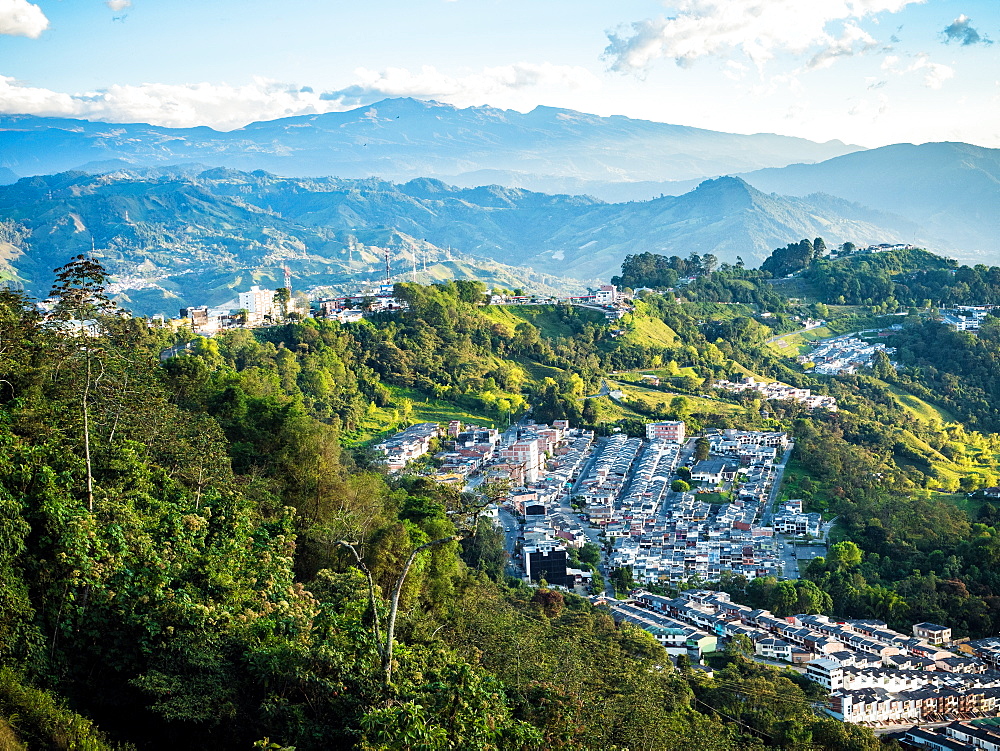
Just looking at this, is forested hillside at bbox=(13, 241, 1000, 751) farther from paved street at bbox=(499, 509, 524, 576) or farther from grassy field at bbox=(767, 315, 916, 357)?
grassy field at bbox=(767, 315, 916, 357)

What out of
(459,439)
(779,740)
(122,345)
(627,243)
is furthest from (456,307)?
(627,243)

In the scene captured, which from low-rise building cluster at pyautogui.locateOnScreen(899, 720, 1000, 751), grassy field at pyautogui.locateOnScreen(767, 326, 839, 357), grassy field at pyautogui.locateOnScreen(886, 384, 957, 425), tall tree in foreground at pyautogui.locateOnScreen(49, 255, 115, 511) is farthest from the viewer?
grassy field at pyautogui.locateOnScreen(767, 326, 839, 357)

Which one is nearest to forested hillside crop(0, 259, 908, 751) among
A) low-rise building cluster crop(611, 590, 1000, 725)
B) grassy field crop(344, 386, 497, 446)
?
low-rise building cluster crop(611, 590, 1000, 725)

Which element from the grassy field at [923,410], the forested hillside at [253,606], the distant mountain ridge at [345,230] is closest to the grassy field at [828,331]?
the grassy field at [923,410]

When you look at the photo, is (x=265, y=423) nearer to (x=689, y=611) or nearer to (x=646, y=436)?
(x=689, y=611)

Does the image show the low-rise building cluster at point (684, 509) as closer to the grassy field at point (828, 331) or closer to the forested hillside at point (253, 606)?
the forested hillside at point (253, 606)

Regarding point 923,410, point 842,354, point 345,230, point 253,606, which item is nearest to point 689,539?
point 253,606

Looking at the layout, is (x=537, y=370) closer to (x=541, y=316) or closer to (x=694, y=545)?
(x=541, y=316)


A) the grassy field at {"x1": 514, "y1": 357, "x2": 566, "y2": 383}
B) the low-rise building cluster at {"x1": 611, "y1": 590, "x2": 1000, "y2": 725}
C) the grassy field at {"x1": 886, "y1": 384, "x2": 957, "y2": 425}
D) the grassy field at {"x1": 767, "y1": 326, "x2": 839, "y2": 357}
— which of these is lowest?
the low-rise building cluster at {"x1": 611, "y1": 590, "x2": 1000, "y2": 725}
